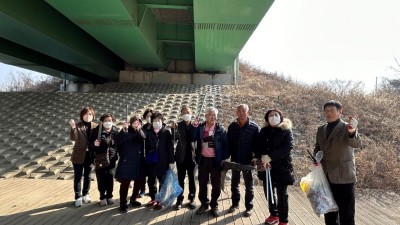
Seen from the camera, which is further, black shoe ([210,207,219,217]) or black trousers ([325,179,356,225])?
black shoe ([210,207,219,217])

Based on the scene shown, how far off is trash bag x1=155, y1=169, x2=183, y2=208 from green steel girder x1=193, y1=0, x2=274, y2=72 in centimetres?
634

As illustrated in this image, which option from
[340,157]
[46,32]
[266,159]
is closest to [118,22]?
[46,32]

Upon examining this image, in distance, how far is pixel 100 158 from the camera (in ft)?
17.7

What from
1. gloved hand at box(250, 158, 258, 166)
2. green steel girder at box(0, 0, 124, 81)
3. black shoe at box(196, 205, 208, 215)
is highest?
green steel girder at box(0, 0, 124, 81)

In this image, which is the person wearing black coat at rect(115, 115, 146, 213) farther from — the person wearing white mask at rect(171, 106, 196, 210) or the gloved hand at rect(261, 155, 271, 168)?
the gloved hand at rect(261, 155, 271, 168)

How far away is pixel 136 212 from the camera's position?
513 cm

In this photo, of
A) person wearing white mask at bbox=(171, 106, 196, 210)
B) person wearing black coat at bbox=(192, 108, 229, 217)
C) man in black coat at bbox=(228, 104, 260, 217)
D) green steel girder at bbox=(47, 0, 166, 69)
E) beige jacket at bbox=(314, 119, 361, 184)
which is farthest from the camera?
green steel girder at bbox=(47, 0, 166, 69)

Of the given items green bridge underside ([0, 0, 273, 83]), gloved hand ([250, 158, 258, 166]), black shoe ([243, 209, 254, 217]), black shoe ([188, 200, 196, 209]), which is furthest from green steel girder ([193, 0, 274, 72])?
black shoe ([243, 209, 254, 217])

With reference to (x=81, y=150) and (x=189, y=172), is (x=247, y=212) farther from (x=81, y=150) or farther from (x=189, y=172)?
(x=81, y=150)

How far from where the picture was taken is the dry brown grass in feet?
24.7

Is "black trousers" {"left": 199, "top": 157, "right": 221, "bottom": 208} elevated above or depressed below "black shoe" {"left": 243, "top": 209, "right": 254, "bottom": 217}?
above

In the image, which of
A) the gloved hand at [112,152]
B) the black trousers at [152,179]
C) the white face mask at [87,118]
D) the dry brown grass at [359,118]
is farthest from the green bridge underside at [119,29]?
the black trousers at [152,179]

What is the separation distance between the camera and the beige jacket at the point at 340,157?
3.76 meters

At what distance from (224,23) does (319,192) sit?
29.5 feet
